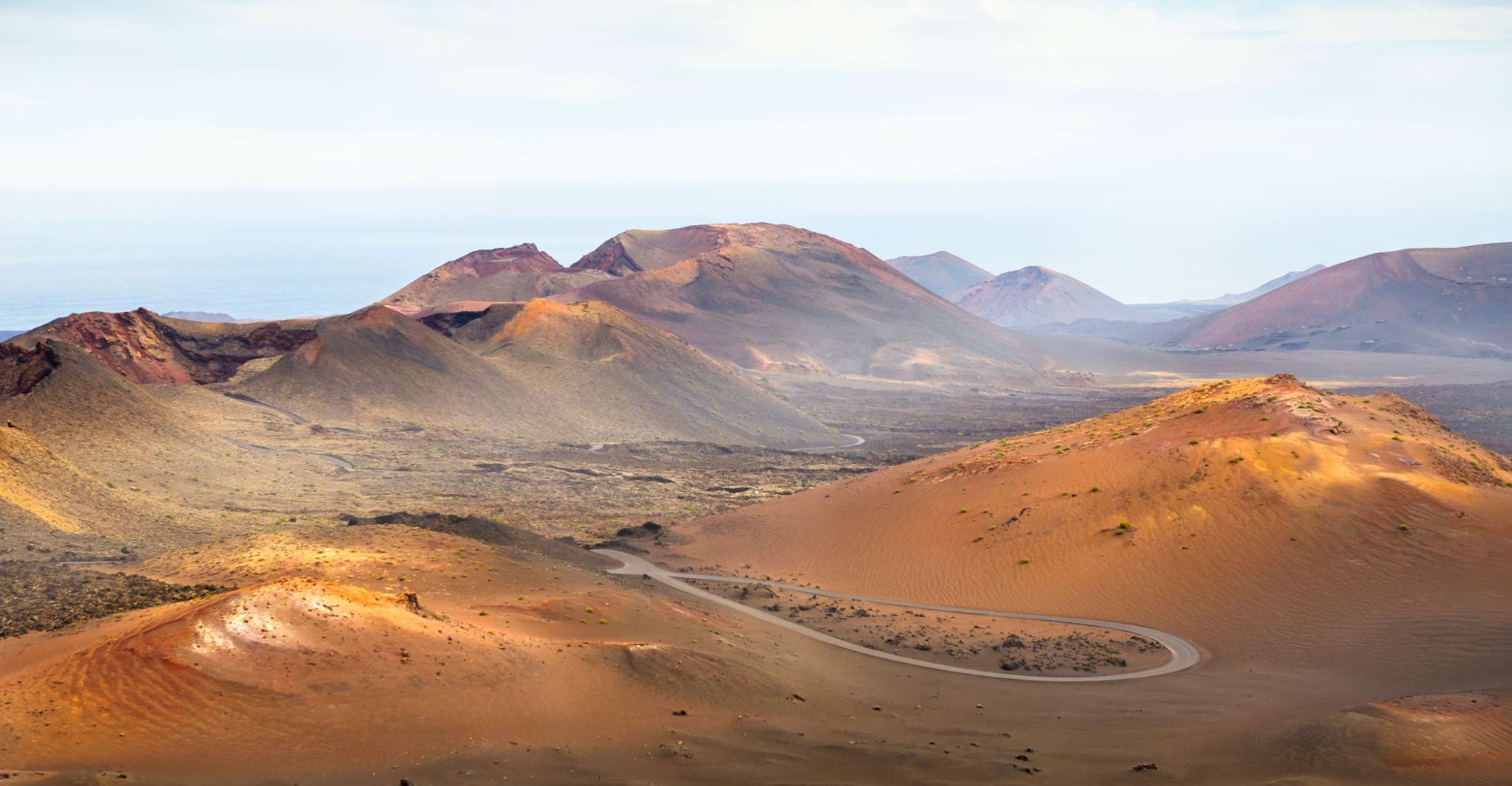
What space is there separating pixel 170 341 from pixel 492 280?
79.7 metres

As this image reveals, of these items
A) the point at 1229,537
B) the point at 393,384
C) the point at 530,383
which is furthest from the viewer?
the point at 530,383

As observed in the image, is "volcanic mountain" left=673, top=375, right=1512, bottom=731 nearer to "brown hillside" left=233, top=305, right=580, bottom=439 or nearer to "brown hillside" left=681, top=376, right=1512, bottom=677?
"brown hillside" left=681, top=376, right=1512, bottom=677

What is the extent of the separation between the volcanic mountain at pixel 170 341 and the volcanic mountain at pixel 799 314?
56.5m

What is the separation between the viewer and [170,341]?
91938 millimetres

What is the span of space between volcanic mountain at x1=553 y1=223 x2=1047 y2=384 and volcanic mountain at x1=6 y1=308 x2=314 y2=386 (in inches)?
2225

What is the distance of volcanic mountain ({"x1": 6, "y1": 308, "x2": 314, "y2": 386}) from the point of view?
84812 millimetres

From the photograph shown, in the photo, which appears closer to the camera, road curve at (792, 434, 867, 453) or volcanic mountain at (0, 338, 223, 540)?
volcanic mountain at (0, 338, 223, 540)

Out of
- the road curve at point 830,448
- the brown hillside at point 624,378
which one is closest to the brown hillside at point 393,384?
the brown hillside at point 624,378

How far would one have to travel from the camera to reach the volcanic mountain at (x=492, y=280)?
6471 inches

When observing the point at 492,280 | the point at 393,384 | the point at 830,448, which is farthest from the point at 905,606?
the point at 492,280

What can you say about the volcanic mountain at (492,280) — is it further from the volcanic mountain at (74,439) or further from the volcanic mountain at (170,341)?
the volcanic mountain at (74,439)

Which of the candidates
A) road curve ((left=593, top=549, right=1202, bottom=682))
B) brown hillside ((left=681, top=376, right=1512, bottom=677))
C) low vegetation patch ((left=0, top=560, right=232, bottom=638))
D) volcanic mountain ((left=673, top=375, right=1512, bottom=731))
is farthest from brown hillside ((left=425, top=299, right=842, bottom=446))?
low vegetation patch ((left=0, top=560, right=232, bottom=638))

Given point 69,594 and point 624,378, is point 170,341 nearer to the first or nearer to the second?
point 624,378

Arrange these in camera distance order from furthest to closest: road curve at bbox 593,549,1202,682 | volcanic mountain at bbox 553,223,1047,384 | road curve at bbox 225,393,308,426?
volcanic mountain at bbox 553,223,1047,384
road curve at bbox 225,393,308,426
road curve at bbox 593,549,1202,682
